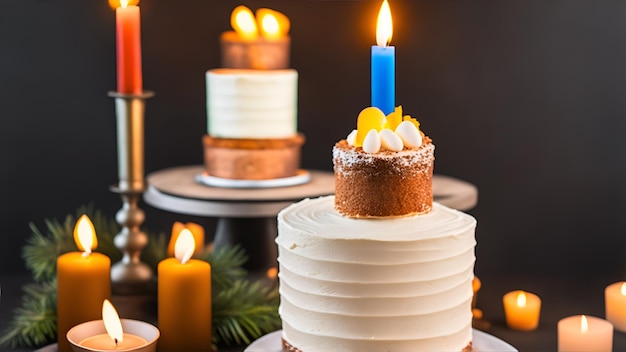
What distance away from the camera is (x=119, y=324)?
6.30 ft

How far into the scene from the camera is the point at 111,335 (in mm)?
1909

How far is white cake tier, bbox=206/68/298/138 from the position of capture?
2.58 m

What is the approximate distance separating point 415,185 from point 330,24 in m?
1.35

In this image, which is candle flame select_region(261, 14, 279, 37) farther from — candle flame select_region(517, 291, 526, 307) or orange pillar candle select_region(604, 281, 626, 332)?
orange pillar candle select_region(604, 281, 626, 332)

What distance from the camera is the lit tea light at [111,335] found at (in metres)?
1.90

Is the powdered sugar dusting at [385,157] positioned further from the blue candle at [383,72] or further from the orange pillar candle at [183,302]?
the orange pillar candle at [183,302]

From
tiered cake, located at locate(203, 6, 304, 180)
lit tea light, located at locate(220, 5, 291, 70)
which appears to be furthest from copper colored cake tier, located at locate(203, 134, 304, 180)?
lit tea light, located at locate(220, 5, 291, 70)

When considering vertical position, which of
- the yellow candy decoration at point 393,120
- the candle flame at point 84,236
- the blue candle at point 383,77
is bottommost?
the candle flame at point 84,236

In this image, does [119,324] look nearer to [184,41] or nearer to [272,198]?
[272,198]

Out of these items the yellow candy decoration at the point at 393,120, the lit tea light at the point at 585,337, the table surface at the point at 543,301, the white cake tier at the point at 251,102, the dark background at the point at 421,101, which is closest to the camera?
the yellow candy decoration at the point at 393,120

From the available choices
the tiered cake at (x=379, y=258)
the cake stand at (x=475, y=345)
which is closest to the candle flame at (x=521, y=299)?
the cake stand at (x=475, y=345)

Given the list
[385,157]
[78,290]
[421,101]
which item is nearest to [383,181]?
[385,157]

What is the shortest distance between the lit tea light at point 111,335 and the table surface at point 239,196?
50 centimetres

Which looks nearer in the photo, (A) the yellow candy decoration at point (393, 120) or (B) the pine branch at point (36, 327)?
(A) the yellow candy decoration at point (393, 120)
